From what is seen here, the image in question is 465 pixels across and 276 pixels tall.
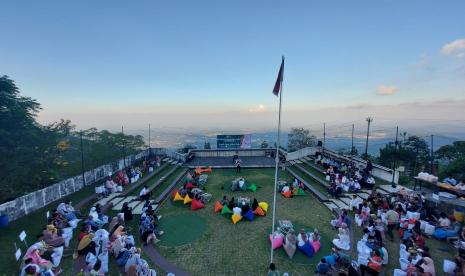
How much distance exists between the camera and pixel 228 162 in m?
28.9

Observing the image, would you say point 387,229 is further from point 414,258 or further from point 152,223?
point 152,223

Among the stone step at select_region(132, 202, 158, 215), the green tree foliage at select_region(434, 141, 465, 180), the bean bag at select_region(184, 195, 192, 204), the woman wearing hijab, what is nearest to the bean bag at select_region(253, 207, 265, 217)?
the bean bag at select_region(184, 195, 192, 204)

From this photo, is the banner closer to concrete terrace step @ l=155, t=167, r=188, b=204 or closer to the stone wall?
concrete terrace step @ l=155, t=167, r=188, b=204

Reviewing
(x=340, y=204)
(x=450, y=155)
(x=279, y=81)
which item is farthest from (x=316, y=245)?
(x=450, y=155)

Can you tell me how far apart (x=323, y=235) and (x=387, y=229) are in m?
3.59

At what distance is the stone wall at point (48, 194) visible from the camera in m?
12.1

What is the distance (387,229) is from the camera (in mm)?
12016

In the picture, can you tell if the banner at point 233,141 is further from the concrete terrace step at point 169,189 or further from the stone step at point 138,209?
the stone step at point 138,209

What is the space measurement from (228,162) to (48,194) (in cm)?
1839

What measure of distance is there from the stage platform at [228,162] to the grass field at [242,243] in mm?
9125

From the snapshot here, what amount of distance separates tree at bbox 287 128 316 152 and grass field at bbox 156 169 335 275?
1133 inches

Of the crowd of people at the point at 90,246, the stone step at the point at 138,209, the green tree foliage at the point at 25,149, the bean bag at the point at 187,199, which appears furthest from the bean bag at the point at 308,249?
the green tree foliage at the point at 25,149

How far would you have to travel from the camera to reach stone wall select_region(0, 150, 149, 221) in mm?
12148

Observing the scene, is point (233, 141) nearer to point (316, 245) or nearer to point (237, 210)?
point (237, 210)
